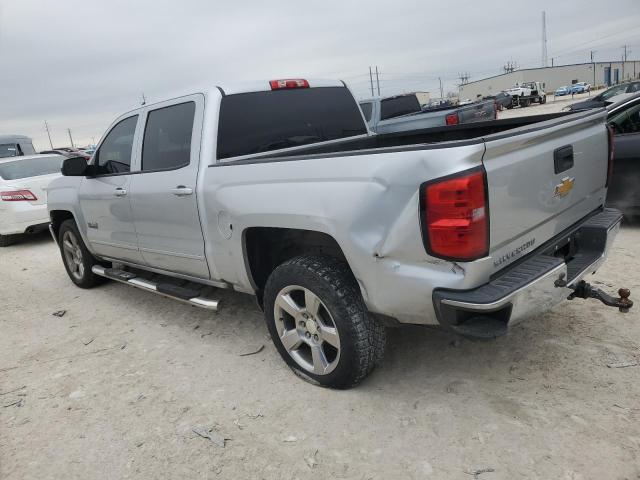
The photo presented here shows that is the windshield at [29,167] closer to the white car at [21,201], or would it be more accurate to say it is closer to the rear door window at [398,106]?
the white car at [21,201]

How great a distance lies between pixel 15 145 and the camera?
18.7m

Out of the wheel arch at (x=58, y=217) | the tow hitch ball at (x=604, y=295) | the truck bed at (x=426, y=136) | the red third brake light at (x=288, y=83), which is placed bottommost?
the tow hitch ball at (x=604, y=295)

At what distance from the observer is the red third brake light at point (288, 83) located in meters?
3.92

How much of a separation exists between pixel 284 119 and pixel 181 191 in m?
1.00

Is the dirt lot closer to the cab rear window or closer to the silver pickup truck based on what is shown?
the silver pickup truck

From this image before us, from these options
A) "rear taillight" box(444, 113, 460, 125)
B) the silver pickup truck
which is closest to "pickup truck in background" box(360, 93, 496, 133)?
"rear taillight" box(444, 113, 460, 125)

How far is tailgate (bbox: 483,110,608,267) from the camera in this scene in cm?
233

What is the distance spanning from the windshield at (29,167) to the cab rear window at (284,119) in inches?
269

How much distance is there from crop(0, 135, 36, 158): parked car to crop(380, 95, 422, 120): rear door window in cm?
1389

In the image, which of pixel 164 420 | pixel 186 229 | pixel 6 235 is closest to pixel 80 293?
pixel 186 229

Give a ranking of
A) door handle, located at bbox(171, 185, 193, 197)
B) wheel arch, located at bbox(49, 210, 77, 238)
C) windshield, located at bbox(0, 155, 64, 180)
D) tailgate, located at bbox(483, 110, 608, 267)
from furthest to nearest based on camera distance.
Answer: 1. windshield, located at bbox(0, 155, 64, 180)
2. wheel arch, located at bbox(49, 210, 77, 238)
3. door handle, located at bbox(171, 185, 193, 197)
4. tailgate, located at bbox(483, 110, 608, 267)

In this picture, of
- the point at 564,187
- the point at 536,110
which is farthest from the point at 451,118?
the point at 536,110

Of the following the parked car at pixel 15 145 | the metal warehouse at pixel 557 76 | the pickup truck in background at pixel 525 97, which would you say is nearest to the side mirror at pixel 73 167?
the parked car at pixel 15 145

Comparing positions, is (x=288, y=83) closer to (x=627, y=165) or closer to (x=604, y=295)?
(x=604, y=295)
